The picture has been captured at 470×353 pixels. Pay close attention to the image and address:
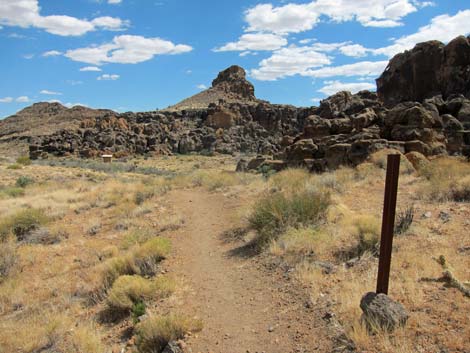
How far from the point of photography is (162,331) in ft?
16.7

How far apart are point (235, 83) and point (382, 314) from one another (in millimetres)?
101539

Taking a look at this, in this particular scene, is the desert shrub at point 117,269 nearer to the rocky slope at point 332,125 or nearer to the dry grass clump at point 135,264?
the dry grass clump at point 135,264

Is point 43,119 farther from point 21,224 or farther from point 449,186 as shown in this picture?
point 449,186

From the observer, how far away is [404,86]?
114ft

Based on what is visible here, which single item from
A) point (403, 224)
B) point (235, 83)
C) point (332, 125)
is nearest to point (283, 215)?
point (403, 224)

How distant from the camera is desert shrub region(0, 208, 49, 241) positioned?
12.7 metres

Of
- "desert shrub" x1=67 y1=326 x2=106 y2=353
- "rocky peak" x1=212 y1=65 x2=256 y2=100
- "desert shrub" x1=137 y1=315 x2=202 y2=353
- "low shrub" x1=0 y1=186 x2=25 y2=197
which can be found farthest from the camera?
"rocky peak" x1=212 y1=65 x2=256 y2=100

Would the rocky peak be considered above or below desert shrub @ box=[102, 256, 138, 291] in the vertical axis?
above

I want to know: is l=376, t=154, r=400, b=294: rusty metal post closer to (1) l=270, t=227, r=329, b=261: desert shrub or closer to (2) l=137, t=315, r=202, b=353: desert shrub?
(2) l=137, t=315, r=202, b=353: desert shrub

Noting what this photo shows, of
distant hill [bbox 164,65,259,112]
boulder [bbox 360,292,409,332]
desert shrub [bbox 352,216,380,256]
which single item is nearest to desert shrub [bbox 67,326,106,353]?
boulder [bbox 360,292,409,332]

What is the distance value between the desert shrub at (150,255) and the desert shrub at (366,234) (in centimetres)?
405

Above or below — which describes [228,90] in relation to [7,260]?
above

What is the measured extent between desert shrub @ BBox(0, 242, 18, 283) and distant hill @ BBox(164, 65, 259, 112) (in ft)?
282

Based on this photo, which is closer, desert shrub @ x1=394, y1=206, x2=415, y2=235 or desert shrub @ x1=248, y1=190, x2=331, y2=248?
desert shrub @ x1=394, y1=206, x2=415, y2=235
